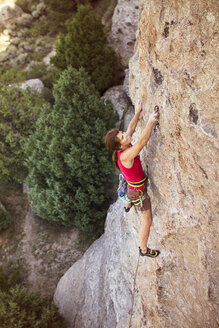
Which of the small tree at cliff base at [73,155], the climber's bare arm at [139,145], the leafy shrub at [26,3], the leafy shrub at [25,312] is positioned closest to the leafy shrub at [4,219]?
the small tree at cliff base at [73,155]

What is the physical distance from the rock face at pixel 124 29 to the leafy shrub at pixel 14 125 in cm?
743

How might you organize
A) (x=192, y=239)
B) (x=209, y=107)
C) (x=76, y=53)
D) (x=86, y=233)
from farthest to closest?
(x=76, y=53)
(x=86, y=233)
(x=192, y=239)
(x=209, y=107)

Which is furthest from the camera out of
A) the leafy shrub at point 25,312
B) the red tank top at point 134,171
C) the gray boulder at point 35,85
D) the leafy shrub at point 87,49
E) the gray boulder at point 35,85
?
the gray boulder at point 35,85

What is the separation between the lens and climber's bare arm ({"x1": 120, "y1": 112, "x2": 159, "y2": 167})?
4361 mm

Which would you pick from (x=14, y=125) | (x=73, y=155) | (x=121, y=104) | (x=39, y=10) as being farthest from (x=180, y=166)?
(x=39, y=10)

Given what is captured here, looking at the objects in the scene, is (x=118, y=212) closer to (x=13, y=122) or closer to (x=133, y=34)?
(x=13, y=122)

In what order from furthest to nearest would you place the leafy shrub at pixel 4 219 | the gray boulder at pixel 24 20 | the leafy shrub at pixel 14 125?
the gray boulder at pixel 24 20, the leafy shrub at pixel 14 125, the leafy shrub at pixel 4 219

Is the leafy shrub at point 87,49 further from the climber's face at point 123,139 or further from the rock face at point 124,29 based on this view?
the climber's face at point 123,139

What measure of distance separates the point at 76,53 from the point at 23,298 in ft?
51.0

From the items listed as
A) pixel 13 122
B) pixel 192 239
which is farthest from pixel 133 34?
pixel 192 239

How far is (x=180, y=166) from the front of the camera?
14.5ft

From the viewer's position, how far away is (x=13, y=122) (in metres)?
17.3

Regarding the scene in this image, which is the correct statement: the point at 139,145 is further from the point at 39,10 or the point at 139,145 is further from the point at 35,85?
the point at 39,10

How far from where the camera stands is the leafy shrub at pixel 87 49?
652 inches
